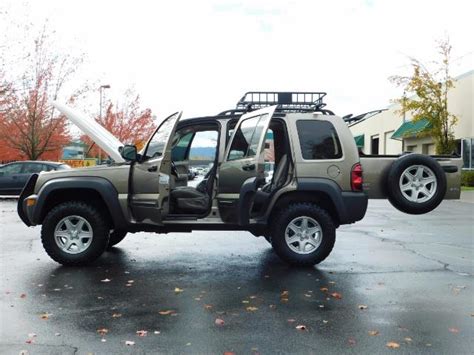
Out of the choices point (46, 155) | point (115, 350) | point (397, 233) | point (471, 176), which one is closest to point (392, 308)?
point (115, 350)

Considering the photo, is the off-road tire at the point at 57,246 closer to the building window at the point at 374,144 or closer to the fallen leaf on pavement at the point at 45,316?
the fallen leaf on pavement at the point at 45,316

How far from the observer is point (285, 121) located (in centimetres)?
743

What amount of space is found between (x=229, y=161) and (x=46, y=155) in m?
33.4

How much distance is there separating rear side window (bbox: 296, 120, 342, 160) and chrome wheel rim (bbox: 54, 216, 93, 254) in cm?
313

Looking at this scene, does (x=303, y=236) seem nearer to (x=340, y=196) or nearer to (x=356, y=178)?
(x=340, y=196)

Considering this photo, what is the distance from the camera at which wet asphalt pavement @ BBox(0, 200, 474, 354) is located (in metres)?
4.33

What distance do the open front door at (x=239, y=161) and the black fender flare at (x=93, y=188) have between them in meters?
1.37

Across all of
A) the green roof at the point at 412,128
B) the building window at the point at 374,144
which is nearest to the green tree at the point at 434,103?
the green roof at the point at 412,128

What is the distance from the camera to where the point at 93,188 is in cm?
719

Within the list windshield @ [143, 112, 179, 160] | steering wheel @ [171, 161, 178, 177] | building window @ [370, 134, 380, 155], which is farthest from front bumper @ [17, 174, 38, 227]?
building window @ [370, 134, 380, 155]

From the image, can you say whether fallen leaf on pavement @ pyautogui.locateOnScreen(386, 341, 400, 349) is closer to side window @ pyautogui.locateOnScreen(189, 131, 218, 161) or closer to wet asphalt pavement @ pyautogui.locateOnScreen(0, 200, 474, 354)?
wet asphalt pavement @ pyautogui.locateOnScreen(0, 200, 474, 354)

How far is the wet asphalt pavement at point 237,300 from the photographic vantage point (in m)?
4.33

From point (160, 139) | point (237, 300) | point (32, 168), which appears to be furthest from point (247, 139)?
point (32, 168)

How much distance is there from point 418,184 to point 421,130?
80.0ft
